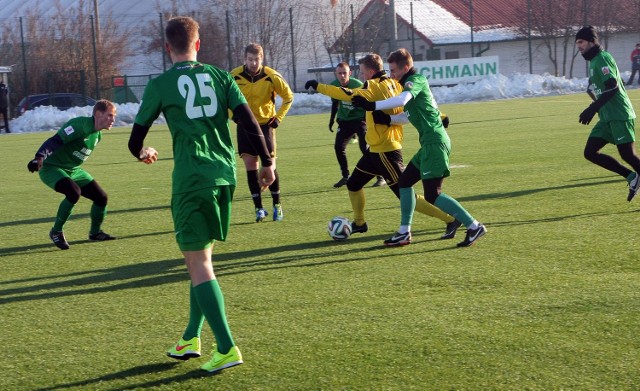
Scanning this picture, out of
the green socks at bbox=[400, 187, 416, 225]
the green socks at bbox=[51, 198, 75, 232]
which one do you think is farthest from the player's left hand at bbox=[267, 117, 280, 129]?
the green socks at bbox=[400, 187, 416, 225]

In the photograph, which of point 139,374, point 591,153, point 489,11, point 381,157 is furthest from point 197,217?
point 489,11

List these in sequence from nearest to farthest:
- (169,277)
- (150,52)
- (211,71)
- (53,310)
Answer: (211,71) → (53,310) → (169,277) → (150,52)

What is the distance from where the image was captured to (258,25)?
43031 millimetres

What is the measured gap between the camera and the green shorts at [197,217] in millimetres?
4797

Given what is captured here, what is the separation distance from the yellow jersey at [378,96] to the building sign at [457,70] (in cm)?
3162

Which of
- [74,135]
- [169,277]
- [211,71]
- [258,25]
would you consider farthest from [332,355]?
[258,25]

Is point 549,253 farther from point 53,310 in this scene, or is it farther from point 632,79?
point 632,79

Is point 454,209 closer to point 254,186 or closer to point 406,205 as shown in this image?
point 406,205

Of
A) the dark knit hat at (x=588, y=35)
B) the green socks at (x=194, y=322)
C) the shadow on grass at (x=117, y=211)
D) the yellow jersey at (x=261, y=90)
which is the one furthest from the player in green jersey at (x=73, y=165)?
the dark knit hat at (x=588, y=35)

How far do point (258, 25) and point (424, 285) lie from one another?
3762cm

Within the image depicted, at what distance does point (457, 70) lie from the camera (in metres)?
40.6

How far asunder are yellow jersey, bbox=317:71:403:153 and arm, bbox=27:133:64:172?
9.19 feet

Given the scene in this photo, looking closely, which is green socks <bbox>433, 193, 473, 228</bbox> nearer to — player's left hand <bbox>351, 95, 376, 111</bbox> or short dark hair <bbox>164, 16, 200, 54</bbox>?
player's left hand <bbox>351, 95, 376, 111</bbox>

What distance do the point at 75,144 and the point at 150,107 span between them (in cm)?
464
